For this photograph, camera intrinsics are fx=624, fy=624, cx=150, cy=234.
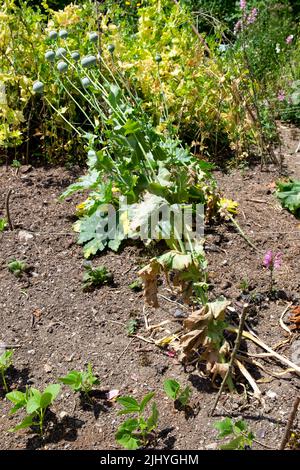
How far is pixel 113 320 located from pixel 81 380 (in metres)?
0.51

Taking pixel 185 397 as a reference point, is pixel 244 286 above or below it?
above

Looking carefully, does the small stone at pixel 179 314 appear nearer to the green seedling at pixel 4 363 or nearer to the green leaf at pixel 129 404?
the green leaf at pixel 129 404

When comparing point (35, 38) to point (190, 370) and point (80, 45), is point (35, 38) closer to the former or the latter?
point (80, 45)


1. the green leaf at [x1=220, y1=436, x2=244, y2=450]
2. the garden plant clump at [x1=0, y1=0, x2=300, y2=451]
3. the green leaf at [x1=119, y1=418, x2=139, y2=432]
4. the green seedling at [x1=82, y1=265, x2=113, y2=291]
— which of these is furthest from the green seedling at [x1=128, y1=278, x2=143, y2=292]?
the green leaf at [x1=220, y1=436, x2=244, y2=450]

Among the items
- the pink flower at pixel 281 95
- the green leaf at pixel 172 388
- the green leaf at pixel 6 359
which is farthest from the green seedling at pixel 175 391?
the pink flower at pixel 281 95

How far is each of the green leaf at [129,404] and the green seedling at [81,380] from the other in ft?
0.65

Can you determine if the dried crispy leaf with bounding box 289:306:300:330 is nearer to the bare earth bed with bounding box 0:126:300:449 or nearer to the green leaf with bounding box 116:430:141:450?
the bare earth bed with bounding box 0:126:300:449

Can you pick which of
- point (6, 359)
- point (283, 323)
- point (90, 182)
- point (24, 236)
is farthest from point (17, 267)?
point (283, 323)

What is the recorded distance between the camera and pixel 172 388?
7.75 feet

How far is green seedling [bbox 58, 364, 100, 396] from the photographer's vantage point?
7.80ft

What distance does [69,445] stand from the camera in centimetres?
229

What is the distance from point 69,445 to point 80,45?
8.70 feet

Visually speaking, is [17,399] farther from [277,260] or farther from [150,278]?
[277,260]
